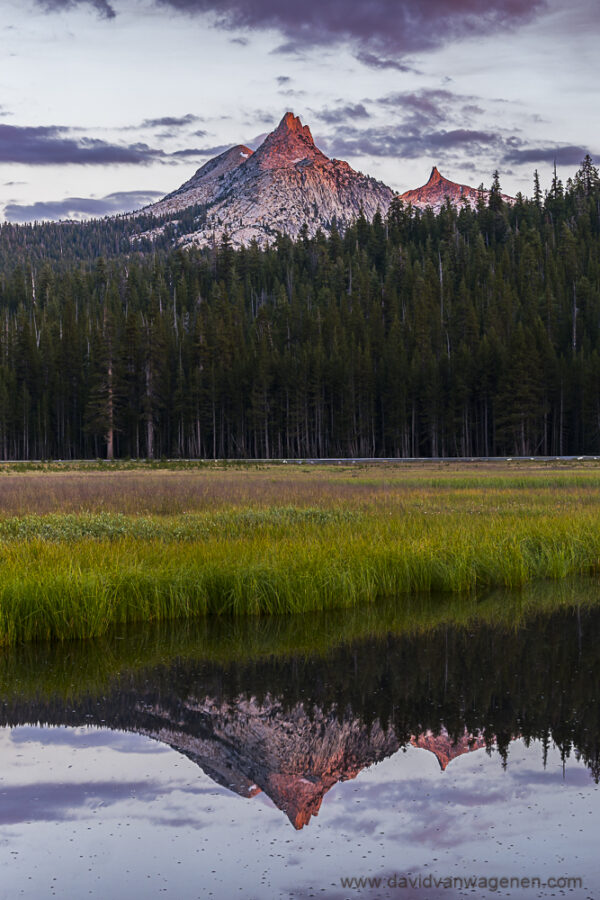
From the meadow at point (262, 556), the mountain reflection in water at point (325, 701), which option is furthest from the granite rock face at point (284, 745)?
the meadow at point (262, 556)

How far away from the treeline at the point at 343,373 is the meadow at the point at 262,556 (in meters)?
73.8

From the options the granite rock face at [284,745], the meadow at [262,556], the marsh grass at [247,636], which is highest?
the meadow at [262,556]

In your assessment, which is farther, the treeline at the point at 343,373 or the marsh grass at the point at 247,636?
the treeline at the point at 343,373

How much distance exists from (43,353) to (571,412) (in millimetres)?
68066

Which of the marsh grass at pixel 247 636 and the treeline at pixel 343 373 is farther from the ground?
the treeline at pixel 343 373

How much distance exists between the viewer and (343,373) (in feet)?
347

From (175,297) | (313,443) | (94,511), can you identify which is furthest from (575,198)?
(94,511)

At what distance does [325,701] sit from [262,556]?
601 centimetres

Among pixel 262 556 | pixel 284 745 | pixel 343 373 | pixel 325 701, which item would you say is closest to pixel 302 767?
pixel 284 745

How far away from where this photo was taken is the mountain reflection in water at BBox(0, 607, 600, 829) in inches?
340

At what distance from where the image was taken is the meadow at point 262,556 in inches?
534

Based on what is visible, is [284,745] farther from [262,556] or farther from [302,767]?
[262,556]

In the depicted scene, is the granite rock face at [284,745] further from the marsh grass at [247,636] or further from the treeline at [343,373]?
the treeline at [343,373]

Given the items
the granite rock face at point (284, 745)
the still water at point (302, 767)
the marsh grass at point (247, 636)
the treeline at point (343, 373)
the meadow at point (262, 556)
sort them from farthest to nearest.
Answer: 1. the treeline at point (343, 373)
2. the meadow at point (262, 556)
3. the marsh grass at point (247, 636)
4. the granite rock face at point (284, 745)
5. the still water at point (302, 767)
